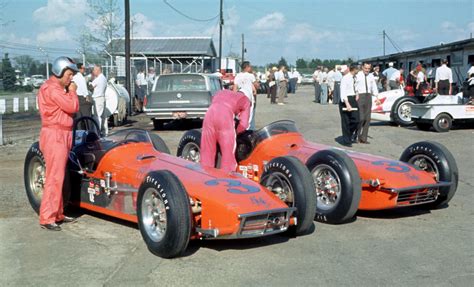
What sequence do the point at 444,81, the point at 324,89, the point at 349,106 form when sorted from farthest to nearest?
the point at 324,89 → the point at 444,81 → the point at 349,106

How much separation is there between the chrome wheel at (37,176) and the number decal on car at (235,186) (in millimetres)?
2623

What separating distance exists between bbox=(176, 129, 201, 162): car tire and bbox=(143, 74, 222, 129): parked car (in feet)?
24.9

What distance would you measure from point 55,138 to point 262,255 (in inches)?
109

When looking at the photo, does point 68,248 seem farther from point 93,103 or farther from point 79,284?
point 93,103

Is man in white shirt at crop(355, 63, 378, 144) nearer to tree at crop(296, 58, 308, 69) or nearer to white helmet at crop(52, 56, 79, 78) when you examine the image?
white helmet at crop(52, 56, 79, 78)

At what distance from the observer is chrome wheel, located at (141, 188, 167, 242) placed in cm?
578

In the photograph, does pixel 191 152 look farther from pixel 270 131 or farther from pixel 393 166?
pixel 393 166

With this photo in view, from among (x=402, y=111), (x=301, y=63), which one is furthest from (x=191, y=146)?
(x=301, y=63)

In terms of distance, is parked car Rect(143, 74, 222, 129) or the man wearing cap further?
the man wearing cap

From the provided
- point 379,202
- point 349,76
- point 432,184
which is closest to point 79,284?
point 379,202

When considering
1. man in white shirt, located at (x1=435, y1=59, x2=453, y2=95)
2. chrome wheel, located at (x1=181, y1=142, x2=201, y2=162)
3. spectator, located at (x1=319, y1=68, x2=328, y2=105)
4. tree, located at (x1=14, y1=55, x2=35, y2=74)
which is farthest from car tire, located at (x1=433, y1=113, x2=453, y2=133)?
tree, located at (x1=14, y1=55, x2=35, y2=74)

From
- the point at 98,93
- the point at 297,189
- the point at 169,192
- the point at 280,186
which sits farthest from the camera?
the point at 98,93

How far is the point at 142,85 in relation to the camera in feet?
84.8

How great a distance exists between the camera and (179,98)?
17094 mm
